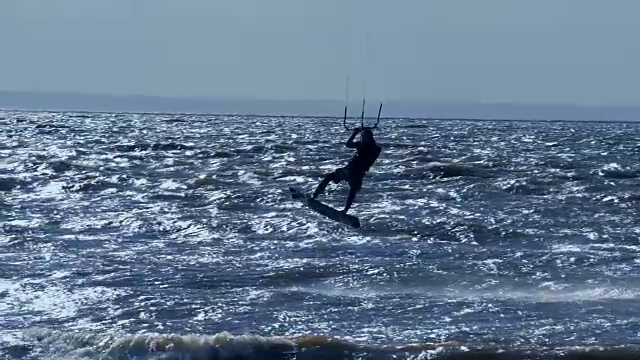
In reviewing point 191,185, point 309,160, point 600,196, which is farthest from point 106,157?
point 600,196

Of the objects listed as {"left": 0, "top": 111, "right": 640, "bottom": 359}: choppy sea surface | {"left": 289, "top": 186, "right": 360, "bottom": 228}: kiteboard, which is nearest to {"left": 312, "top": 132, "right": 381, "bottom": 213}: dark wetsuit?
{"left": 289, "top": 186, "right": 360, "bottom": 228}: kiteboard

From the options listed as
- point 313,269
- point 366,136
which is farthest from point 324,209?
point 366,136

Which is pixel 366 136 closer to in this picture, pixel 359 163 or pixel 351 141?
pixel 351 141

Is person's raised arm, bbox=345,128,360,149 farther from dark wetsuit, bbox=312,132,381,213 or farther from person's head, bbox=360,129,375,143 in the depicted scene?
person's head, bbox=360,129,375,143

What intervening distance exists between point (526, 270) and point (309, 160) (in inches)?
1241

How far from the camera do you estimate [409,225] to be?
90.8 ft

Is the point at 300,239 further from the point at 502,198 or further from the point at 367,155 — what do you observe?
the point at 502,198

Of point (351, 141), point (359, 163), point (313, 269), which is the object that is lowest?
point (313, 269)

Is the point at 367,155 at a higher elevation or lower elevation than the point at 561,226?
higher

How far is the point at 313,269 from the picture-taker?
68.8ft

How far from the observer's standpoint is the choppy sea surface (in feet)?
49.9

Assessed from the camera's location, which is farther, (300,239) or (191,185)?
(191,185)

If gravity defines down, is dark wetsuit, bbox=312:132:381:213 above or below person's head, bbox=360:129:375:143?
below

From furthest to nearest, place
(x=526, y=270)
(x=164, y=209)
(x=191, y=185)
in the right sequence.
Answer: (x=191, y=185)
(x=164, y=209)
(x=526, y=270)
